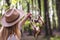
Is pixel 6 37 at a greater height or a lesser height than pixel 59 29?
greater

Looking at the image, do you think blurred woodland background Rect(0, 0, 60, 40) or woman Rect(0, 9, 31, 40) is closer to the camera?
woman Rect(0, 9, 31, 40)

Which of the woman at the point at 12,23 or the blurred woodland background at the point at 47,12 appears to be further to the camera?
the blurred woodland background at the point at 47,12

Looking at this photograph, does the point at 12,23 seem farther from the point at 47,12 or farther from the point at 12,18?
the point at 47,12

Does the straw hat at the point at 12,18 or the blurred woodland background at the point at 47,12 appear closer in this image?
the straw hat at the point at 12,18

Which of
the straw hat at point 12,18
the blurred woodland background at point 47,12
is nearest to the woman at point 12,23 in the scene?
the straw hat at point 12,18

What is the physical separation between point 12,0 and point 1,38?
683 centimetres

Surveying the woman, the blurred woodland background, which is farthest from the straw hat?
the blurred woodland background

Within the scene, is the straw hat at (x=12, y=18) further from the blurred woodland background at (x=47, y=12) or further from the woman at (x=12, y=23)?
the blurred woodland background at (x=47, y=12)

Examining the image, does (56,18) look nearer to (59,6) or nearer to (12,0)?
(59,6)

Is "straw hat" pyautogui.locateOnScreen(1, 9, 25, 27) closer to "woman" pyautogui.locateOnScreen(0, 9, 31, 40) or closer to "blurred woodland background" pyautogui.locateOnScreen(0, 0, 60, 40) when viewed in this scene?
"woman" pyautogui.locateOnScreen(0, 9, 31, 40)

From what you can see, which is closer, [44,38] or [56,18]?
[44,38]

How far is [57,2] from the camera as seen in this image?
16.1m

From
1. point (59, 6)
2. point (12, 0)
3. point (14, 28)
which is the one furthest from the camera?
point (59, 6)

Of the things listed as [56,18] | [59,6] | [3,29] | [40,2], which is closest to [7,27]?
[3,29]
